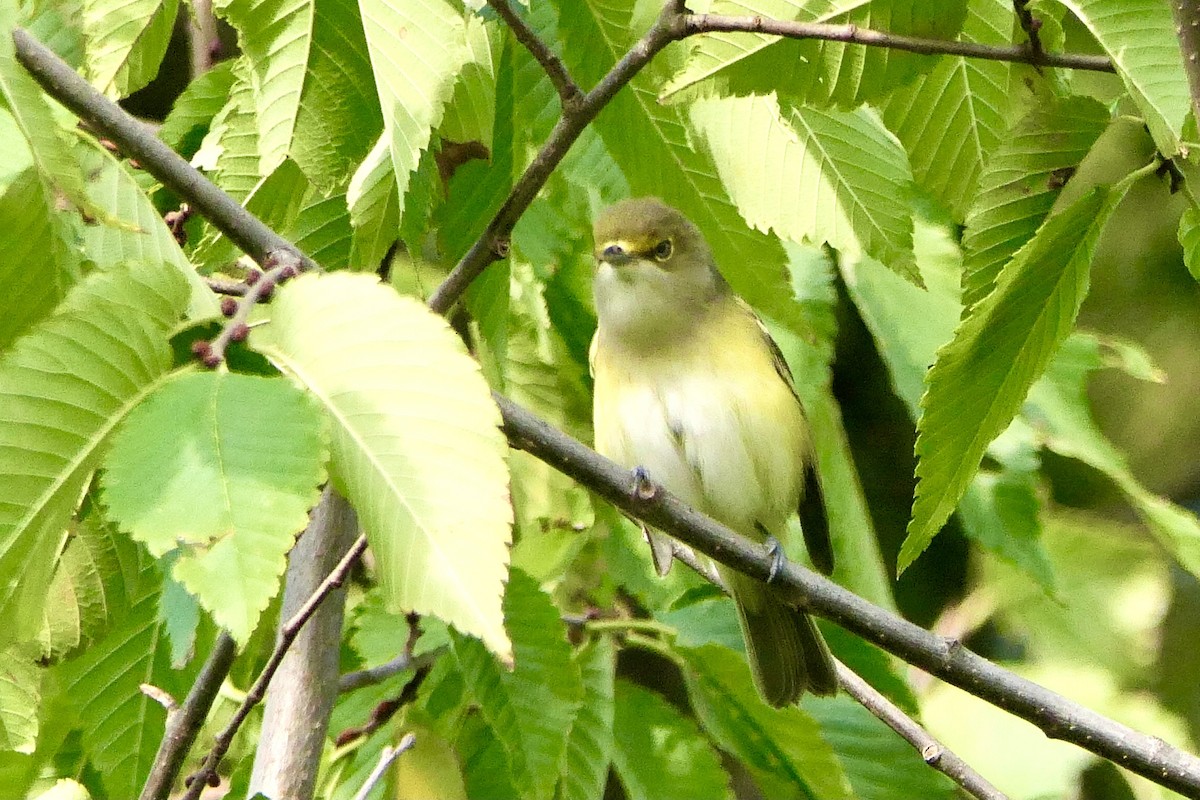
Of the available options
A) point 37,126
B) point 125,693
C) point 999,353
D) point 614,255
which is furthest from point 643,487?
point 614,255

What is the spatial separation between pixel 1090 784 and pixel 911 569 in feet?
3.22

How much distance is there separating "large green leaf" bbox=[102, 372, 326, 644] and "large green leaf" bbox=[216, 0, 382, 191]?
55 centimetres

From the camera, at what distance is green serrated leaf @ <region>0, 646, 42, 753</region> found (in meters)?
1.85

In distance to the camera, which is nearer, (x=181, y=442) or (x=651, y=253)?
(x=181, y=442)

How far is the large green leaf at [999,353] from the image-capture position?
146cm

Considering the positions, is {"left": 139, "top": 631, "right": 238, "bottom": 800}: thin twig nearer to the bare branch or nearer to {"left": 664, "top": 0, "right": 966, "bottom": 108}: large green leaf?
{"left": 664, "top": 0, "right": 966, "bottom": 108}: large green leaf

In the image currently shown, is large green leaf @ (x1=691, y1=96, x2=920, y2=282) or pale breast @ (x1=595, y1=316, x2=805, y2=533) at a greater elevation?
large green leaf @ (x1=691, y1=96, x2=920, y2=282)

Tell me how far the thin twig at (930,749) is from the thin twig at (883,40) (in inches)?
42.6

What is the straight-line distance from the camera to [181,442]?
3.87 ft

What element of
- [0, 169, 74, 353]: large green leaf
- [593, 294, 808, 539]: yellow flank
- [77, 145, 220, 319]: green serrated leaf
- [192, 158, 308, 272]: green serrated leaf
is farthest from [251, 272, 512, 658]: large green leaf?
[593, 294, 808, 539]: yellow flank

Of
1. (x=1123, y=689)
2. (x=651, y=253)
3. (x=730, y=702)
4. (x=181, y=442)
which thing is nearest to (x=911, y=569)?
(x=1123, y=689)

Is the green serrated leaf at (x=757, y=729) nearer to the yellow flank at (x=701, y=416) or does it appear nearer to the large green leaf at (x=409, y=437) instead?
the yellow flank at (x=701, y=416)

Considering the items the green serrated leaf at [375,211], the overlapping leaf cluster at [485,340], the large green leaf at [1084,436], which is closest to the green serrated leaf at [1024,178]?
the overlapping leaf cluster at [485,340]

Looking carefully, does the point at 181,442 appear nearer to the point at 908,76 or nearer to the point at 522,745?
the point at 908,76
